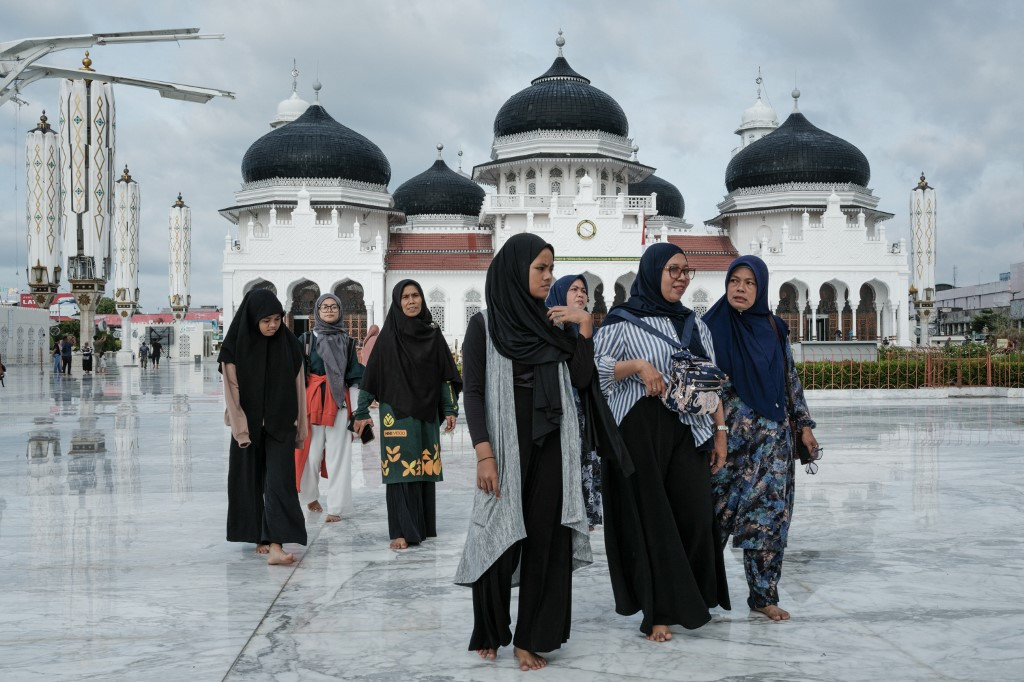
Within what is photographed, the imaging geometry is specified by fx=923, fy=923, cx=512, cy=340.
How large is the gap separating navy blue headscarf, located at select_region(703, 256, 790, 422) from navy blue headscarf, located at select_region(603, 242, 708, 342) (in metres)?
0.18

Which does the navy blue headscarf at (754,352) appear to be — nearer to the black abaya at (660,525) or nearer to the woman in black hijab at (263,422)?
the black abaya at (660,525)

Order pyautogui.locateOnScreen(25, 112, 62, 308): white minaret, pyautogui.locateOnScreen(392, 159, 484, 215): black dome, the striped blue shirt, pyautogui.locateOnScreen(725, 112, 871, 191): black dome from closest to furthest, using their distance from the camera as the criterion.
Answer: the striped blue shirt
pyautogui.locateOnScreen(25, 112, 62, 308): white minaret
pyautogui.locateOnScreen(725, 112, 871, 191): black dome
pyautogui.locateOnScreen(392, 159, 484, 215): black dome

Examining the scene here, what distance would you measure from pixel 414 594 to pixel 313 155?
33229mm

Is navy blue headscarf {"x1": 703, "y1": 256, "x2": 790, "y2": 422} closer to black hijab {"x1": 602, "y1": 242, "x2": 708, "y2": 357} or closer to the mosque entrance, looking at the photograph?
black hijab {"x1": 602, "y1": 242, "x2": 708, "y2": 357}

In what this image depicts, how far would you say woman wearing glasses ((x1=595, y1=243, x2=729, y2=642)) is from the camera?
317cm

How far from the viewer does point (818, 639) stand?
10.2ft

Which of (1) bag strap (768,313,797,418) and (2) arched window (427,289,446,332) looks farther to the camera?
(2) arched window (427,289,446,332)

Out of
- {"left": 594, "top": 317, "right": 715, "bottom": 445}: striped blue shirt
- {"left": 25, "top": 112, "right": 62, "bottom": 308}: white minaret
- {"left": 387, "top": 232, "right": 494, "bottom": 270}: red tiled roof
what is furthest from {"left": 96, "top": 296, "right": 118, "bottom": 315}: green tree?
{"left": 594, "top": 317, "right": 715, "bottom": 445}: striped blue shirt

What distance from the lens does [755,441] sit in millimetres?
3477

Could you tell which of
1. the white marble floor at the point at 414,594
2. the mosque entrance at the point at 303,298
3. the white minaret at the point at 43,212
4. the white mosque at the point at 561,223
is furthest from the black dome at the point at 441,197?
the white marble floor at the point at 414,594

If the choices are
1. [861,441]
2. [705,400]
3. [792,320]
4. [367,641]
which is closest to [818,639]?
[705,400]

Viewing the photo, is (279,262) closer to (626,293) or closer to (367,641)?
(626,293)

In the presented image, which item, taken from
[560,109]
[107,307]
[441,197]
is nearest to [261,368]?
[560,109]

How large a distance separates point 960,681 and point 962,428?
8.40 m
